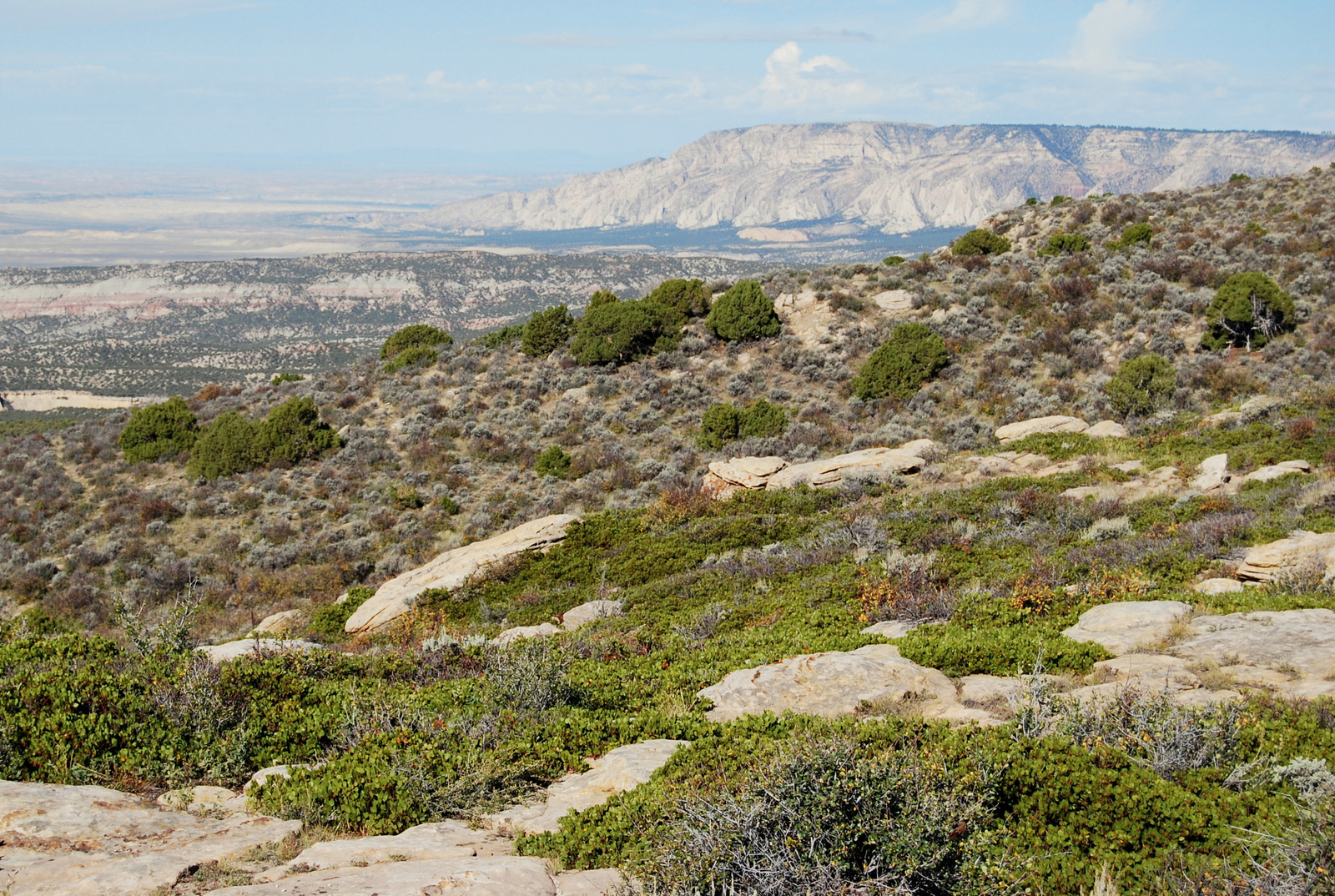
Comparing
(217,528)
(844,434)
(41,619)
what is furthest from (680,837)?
(217,528)

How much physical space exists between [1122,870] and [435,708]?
6.02 metres

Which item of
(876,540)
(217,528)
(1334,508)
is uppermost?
(1334,508)

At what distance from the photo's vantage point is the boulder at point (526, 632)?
1146cm

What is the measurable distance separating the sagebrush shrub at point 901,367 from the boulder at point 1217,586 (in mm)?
16193

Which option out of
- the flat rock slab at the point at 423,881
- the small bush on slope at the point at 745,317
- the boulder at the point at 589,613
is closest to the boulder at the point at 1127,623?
the flat rock slab at the point at 423,881

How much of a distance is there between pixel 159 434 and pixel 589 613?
24.4m

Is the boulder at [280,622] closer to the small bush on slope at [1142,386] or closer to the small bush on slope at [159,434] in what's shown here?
the small bush on slope at [159,434]

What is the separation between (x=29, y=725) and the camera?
6.13 metres

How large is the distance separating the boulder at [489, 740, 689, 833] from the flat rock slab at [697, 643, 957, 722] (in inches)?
37.1

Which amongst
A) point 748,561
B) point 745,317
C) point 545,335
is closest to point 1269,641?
point 748,561

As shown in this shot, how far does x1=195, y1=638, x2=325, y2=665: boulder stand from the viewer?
29.6 ft

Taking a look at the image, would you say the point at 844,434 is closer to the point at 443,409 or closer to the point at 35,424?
the point at 443,409

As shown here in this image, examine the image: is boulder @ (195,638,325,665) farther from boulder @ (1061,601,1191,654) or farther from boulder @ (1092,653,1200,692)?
boulder @ (1061,601,1191,654)

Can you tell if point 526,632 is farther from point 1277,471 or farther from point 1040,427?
point 1040,427
